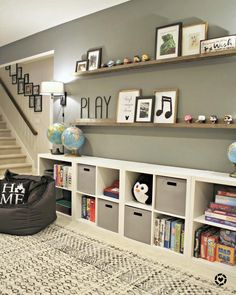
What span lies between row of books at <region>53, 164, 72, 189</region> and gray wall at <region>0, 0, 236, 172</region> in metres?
0.43

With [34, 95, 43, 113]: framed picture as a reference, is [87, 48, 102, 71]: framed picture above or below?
above

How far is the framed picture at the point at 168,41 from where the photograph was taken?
9.70 ft

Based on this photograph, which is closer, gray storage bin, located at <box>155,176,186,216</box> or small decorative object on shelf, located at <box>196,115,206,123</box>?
gray storage bin, located at <box>155,176,186,216</box>

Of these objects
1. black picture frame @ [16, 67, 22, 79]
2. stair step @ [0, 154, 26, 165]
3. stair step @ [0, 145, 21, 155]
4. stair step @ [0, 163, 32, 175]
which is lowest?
stair step @ [0, 163, 32, 175]

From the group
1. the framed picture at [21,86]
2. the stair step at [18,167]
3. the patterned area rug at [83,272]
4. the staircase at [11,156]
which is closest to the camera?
the patterned area rug at [83,272]

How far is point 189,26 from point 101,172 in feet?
5.70

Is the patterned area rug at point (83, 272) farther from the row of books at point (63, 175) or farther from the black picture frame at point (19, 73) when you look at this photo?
the black picture frame at point (19, 73)

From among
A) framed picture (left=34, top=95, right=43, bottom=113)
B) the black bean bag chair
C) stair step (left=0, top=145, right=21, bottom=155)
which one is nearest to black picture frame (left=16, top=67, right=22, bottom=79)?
framed picture (left=34, top=95, right=43, bottom=113)

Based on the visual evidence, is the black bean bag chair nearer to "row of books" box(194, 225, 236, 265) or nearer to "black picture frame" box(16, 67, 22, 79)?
"row of books" box(194, 225, 236, 265)

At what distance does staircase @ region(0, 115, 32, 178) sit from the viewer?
223 inches

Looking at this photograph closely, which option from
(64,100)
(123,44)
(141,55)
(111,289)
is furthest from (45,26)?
(111,289)

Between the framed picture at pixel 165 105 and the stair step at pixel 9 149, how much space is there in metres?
3.91

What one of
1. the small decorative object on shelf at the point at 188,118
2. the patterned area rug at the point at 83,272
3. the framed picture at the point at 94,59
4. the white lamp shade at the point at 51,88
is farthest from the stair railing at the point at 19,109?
the small decorative object on shelf at the point at 188,118

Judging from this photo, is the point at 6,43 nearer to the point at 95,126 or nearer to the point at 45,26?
the point at 45,26
